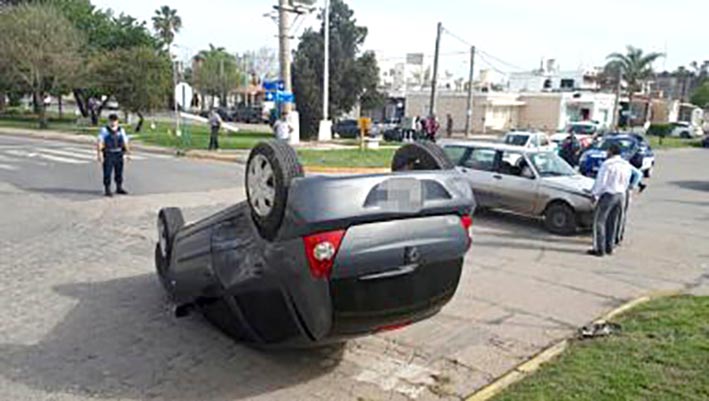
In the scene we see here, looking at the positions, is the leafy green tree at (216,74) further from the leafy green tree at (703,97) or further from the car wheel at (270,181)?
the car wheel at (270,181)

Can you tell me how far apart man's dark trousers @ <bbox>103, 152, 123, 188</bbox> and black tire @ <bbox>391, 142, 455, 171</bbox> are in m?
8.79

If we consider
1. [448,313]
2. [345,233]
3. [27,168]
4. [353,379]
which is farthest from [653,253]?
[27,168]

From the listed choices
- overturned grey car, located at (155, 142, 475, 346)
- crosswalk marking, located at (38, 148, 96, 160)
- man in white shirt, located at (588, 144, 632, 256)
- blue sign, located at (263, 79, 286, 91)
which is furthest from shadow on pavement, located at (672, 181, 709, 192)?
crosswalk marking, located at (38, 148, 96, 160)

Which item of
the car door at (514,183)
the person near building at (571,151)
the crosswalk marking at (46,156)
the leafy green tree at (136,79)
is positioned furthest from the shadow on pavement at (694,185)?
the leafy green tree at (136,79)

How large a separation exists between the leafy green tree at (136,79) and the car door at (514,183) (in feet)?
82.8

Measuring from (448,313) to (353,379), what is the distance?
1.74 m

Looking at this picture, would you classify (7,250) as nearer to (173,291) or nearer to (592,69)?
(173,291)

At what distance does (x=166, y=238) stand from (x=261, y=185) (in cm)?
230

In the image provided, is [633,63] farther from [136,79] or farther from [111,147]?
[111,147]

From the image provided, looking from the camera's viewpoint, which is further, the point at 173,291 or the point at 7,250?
the point at 7,250

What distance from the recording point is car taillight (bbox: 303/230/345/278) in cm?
331

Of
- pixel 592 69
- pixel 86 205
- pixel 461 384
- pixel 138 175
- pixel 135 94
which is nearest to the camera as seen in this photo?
pixel 461 384

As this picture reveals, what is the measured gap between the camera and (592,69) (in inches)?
3278

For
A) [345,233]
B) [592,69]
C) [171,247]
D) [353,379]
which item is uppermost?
[592,69]
